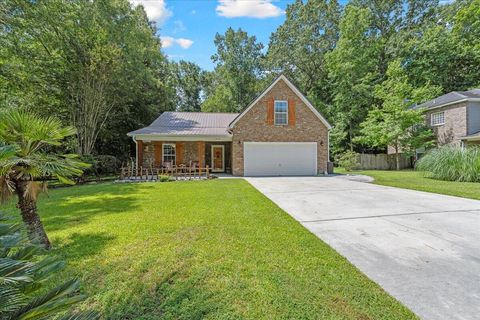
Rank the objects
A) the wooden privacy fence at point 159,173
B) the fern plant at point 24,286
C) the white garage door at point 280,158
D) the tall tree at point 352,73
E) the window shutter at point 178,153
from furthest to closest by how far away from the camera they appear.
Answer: the tall tree at point 352,73 → the window shutter at point 178,153 → the white garage door at point 280,158 → the wooden privacy fence at point 159,173 → the fern plant at point 24,286

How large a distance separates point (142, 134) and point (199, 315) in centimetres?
1504

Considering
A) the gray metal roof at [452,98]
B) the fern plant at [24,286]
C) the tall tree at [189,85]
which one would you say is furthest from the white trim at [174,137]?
the tall tree at [189,85]

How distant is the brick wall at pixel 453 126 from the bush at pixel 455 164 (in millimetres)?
9284

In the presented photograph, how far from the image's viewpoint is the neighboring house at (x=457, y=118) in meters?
20.0

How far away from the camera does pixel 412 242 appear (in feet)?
14.9

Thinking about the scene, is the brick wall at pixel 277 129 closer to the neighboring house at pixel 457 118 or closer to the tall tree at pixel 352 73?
the tall tree at pixel 352 73

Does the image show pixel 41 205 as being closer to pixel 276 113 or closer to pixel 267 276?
pixel 267 276

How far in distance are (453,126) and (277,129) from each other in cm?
1572

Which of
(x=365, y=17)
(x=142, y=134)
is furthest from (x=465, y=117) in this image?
(x=142, y=134)

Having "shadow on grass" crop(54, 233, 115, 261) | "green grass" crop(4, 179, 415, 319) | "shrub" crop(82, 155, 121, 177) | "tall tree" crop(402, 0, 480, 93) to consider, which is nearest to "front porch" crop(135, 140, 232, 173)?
"shrub" crop(82, 155, 121, 177)

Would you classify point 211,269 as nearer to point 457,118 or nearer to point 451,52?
point 457,118

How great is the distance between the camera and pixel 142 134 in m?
16.2

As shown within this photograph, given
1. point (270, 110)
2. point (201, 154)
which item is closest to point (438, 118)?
point (270, 110)

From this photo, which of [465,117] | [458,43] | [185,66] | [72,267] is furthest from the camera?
[185,66]
